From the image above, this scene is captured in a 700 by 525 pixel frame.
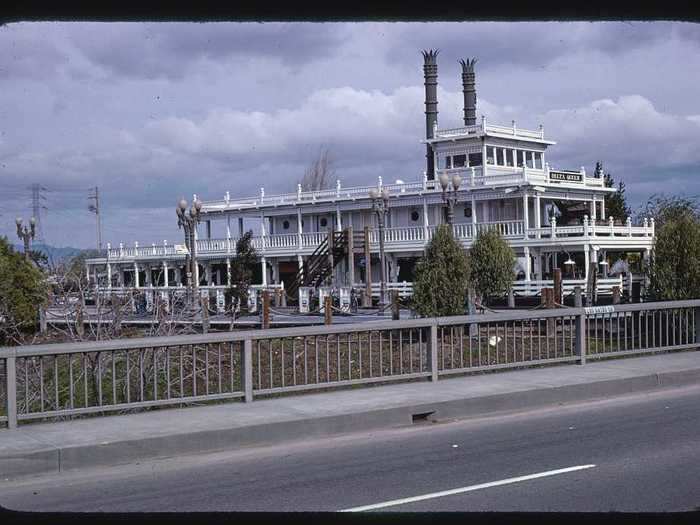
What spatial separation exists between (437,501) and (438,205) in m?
44.9

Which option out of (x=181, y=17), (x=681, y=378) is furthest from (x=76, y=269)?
(x=181, y=17)

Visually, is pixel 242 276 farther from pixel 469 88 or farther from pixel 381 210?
pixel 469 88

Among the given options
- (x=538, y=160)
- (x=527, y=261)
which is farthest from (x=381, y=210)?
(x=538, y=160)

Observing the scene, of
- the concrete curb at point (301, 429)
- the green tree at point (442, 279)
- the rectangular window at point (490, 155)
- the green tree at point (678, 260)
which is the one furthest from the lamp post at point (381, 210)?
the concrete curb at point (301, 429)

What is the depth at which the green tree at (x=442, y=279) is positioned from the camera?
22.8m

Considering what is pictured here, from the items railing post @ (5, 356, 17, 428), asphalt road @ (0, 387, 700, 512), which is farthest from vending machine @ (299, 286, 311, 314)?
railing post @ (5, 356, 17, 428)

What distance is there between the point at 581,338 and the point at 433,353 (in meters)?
3.19

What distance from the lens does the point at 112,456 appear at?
980cm

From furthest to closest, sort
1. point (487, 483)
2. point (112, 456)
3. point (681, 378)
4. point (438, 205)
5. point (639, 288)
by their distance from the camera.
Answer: point (438, 205) < point (639, 288) < point (681, 378) < point (112, 456) < point (487, 483)

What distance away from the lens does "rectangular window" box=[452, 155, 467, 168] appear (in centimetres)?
5513

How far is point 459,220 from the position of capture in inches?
2058

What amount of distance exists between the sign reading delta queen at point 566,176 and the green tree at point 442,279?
26.9 m

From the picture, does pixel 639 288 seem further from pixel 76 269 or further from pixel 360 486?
pixel 360 486

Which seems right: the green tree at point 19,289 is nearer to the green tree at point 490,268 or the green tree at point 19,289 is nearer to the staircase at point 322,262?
the green tree at point 490,268
